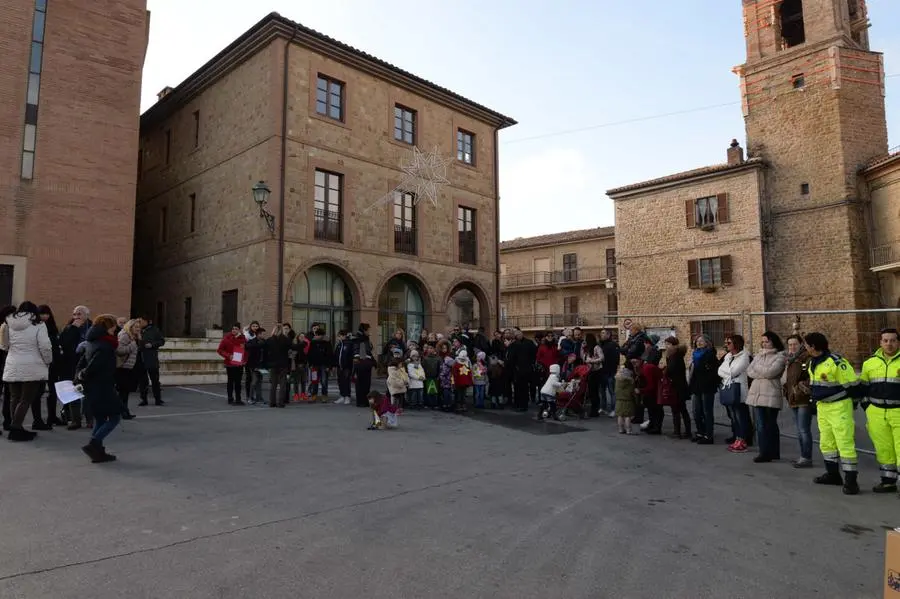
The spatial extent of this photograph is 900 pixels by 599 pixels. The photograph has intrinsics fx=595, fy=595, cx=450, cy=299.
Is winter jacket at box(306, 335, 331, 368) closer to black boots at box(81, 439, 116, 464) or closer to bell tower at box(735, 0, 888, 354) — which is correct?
black boots at box(81, 439, 116, 464)

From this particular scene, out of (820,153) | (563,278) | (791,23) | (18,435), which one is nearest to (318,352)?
(18,435)

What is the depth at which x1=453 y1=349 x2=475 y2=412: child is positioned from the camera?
12750 mm

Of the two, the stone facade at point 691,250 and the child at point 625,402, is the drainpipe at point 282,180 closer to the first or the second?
the child at point 625,402

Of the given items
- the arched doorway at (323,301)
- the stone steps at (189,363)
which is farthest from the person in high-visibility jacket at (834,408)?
the arched doorway at (323,301)

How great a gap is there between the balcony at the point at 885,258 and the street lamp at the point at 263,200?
24472 mm

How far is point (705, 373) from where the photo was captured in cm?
909

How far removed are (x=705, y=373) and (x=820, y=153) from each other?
2419cm

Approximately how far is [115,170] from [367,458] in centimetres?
1500

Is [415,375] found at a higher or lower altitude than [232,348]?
lower

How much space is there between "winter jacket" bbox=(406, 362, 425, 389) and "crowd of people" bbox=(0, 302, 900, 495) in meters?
0.02

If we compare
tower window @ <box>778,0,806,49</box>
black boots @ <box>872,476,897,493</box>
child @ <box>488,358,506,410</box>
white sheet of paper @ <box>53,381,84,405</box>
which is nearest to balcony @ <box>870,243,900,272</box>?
tower window @ <box>778,0,806,49</box>

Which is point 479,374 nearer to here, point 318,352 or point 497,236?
point 318,352

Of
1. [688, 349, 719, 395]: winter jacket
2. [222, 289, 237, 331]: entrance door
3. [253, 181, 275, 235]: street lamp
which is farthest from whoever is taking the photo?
[222, 289, 237, 331]: entrance door

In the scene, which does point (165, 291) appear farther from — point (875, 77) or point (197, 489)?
point (875, 77)
